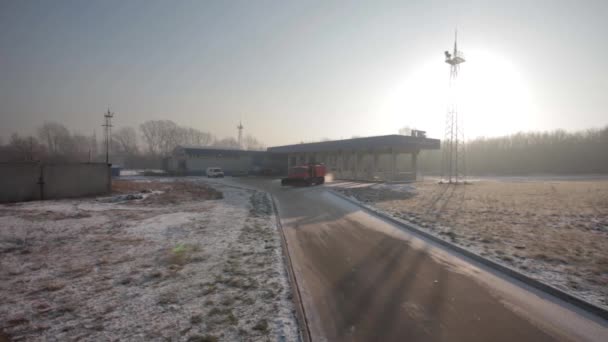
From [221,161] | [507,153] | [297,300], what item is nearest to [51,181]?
[297,300]

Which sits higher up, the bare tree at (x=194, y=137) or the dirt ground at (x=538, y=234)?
the bare tree at (x=194, y=137)

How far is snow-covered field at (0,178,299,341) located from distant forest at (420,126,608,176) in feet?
208

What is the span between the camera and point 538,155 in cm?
6269

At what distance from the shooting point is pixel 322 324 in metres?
3.83

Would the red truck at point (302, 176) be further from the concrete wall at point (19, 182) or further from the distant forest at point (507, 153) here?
the distant forest at point (507, 153)

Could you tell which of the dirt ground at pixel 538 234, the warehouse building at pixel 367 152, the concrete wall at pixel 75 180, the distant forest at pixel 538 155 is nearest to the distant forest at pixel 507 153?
the distant forest at pixel 538 155

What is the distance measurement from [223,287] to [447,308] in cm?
380

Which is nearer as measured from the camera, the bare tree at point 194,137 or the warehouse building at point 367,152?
the warehouse building at point 367,152

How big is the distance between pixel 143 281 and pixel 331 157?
4091 cm

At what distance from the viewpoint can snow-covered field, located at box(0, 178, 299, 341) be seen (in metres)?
3.62

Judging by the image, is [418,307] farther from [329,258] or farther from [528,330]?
[329,258]

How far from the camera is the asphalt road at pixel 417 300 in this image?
3668 mm

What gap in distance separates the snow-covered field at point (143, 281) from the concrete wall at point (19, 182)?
7.00 m

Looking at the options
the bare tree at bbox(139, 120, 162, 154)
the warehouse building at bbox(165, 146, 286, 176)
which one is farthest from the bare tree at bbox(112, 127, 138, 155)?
the warehouse building at bbox(165, 146, 286, 176)
